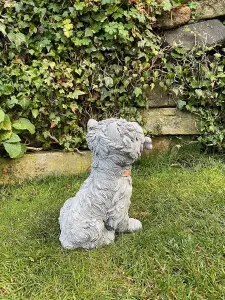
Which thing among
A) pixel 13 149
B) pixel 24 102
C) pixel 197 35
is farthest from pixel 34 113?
pixel 197 35

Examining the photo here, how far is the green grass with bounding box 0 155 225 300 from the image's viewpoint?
101 inches

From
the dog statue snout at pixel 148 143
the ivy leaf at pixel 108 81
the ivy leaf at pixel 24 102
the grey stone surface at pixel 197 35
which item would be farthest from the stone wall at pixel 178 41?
the dog statue snout at pixel 148 143

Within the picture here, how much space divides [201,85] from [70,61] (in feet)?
5.51

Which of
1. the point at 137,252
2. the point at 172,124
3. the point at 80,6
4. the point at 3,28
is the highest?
the point at 80,6

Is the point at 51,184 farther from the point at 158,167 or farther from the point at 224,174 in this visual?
the point at 224,174

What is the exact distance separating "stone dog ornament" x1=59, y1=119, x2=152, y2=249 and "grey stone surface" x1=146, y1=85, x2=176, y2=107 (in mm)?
1875

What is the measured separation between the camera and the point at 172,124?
4672 mm

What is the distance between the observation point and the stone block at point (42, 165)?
443 cm

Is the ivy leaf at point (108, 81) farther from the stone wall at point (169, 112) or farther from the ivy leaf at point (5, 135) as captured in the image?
the ivy leaf at point (5, 135)

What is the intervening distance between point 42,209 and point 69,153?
1.08 m

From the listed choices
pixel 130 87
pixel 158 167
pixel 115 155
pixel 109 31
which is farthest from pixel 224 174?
pixel 109 31

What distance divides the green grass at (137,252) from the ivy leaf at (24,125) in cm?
84

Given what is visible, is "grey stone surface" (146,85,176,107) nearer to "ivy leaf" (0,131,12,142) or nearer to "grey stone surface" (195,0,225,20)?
"grey stone surface" (195,0,225,20)

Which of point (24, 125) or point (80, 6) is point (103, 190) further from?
point (80, 6)
